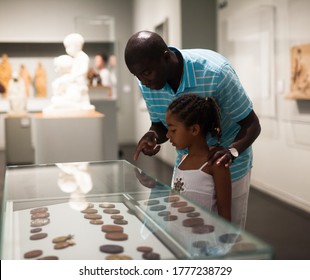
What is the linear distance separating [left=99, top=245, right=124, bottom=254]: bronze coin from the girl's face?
0.77 metres

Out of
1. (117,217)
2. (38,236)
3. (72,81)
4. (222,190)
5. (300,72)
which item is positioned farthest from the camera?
(72,81)

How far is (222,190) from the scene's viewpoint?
1925mm

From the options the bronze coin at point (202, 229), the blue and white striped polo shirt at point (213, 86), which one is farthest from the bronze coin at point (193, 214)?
the blue and white striped polo shirt at point (213, 86)

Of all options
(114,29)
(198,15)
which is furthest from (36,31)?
(198,15)

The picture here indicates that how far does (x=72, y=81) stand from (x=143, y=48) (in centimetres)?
514

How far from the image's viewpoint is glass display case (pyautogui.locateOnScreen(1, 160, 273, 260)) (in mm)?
1257

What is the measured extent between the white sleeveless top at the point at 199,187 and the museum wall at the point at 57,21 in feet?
35.9

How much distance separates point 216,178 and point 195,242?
0.67m

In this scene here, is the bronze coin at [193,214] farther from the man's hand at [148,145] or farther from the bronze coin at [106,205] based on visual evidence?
the man's hand at [148,145]

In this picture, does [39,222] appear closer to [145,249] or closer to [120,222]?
[120,222]

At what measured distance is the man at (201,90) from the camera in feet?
6.03

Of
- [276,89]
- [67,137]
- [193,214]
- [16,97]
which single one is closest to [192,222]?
[193,214]

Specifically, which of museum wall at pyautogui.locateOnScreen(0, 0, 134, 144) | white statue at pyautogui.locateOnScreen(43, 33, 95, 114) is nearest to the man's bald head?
white statue at pyautogui.locateOnScreen(43, 33, 95, 114)
